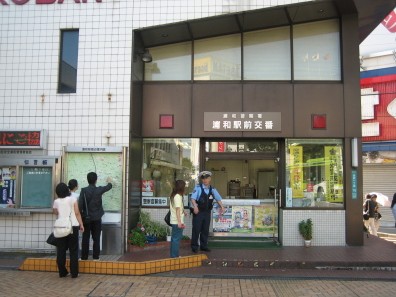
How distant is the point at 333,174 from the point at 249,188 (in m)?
2.17

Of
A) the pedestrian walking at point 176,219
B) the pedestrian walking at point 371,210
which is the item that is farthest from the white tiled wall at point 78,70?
the pedestrian walking at point 371,210

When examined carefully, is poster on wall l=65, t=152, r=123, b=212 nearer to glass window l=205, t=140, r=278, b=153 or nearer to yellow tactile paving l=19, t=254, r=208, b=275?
yellow tactile paving l=19, t=254, r=208, b=275

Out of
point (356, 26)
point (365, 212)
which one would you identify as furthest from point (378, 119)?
point (356, 26)

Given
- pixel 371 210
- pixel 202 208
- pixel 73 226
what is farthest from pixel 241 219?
pixel 371 210

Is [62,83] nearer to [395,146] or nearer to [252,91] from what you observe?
[252,91]

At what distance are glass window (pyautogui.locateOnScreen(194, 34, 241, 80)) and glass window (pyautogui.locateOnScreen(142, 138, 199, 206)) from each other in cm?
179

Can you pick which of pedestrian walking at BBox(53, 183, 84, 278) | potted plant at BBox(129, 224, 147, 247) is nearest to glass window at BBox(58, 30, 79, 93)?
pedestrian walking at BBox(53, 183, 84, 278)

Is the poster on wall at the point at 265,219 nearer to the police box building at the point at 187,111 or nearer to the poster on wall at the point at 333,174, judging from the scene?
the police box building at the point at 187,111

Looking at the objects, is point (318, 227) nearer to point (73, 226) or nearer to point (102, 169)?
point (102, 169)

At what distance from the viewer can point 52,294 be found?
6453 mm

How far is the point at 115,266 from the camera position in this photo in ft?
25.4

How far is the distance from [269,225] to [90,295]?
5.49 m

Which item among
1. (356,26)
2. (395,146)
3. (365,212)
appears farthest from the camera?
(395,146)

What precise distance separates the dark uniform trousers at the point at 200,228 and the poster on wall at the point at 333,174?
132 inches
